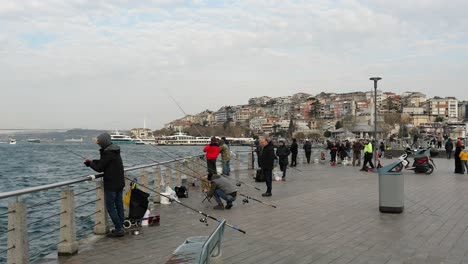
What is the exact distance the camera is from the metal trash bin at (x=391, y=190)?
941 cm

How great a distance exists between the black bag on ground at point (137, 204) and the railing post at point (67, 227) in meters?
1.45

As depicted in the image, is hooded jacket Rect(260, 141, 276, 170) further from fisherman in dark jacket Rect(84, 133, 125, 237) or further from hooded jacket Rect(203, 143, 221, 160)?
fisherman in dark jacket Rect(84, 133, 125, 237)

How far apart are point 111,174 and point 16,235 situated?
2049 millimetres

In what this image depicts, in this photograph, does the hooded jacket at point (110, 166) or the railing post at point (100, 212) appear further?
the railing post at point (100, 212)

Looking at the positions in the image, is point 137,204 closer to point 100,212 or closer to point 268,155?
point 100,212

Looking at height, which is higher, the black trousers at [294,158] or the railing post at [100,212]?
the railing post at [100,212]

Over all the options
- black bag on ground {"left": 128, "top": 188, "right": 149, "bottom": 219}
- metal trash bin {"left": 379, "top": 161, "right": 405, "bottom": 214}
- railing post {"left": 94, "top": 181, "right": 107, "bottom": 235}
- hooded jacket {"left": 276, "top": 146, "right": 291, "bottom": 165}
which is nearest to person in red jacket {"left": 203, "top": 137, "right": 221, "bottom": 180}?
hooded jacket {"left": 276, "top": 146, "right": 291, "bottom": 165}

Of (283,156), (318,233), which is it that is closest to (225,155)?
(283,156)

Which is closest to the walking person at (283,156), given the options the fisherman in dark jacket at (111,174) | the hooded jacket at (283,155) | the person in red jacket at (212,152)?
the hooded jacket at (283,155)

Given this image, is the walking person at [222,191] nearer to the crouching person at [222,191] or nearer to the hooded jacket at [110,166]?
the crouching person at [222,191]

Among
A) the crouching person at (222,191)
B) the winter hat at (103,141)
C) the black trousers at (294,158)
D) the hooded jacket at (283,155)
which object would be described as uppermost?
the winter hat at (103,141)

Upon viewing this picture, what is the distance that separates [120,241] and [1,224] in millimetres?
7954

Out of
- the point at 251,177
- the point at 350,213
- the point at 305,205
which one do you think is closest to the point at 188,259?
the point at 350,213

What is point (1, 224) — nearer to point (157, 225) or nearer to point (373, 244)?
point (157, 225)
